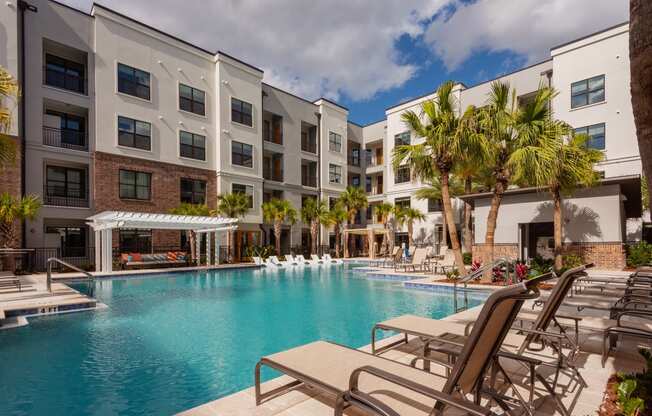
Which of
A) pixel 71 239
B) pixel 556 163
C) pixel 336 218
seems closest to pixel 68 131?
pixel 71 239

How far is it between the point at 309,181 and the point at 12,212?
22.2 meters

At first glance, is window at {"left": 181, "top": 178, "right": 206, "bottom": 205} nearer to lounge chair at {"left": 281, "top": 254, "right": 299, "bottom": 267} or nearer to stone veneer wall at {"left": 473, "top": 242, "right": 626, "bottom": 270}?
lounge chair at {"left": 281, "top": 254, "right": 299, "bottom": 267}

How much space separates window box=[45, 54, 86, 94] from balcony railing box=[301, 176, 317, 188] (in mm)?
18285

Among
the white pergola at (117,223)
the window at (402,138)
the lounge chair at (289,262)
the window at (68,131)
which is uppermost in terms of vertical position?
the window at (402,138)

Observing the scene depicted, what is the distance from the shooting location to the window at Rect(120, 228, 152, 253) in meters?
21.2

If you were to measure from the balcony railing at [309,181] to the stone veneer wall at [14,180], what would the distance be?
20.6m

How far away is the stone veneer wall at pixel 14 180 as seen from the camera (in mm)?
17016

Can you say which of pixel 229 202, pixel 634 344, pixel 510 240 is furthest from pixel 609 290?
pixel 229 202

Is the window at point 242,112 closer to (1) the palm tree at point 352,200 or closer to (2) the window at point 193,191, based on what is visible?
(2) the window at point 193,191

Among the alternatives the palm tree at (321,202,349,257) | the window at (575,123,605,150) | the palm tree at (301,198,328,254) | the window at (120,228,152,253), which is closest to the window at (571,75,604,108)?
the window at (575,123,605,150)

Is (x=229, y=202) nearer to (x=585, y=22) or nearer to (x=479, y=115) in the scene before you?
(x=479, y=115)

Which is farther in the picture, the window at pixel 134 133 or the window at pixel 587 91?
the window at pixel 587 91

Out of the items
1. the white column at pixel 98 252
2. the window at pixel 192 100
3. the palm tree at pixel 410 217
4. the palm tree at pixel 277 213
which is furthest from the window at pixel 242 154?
the palm tree at pixel 410 217

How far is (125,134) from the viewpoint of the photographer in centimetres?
2139
